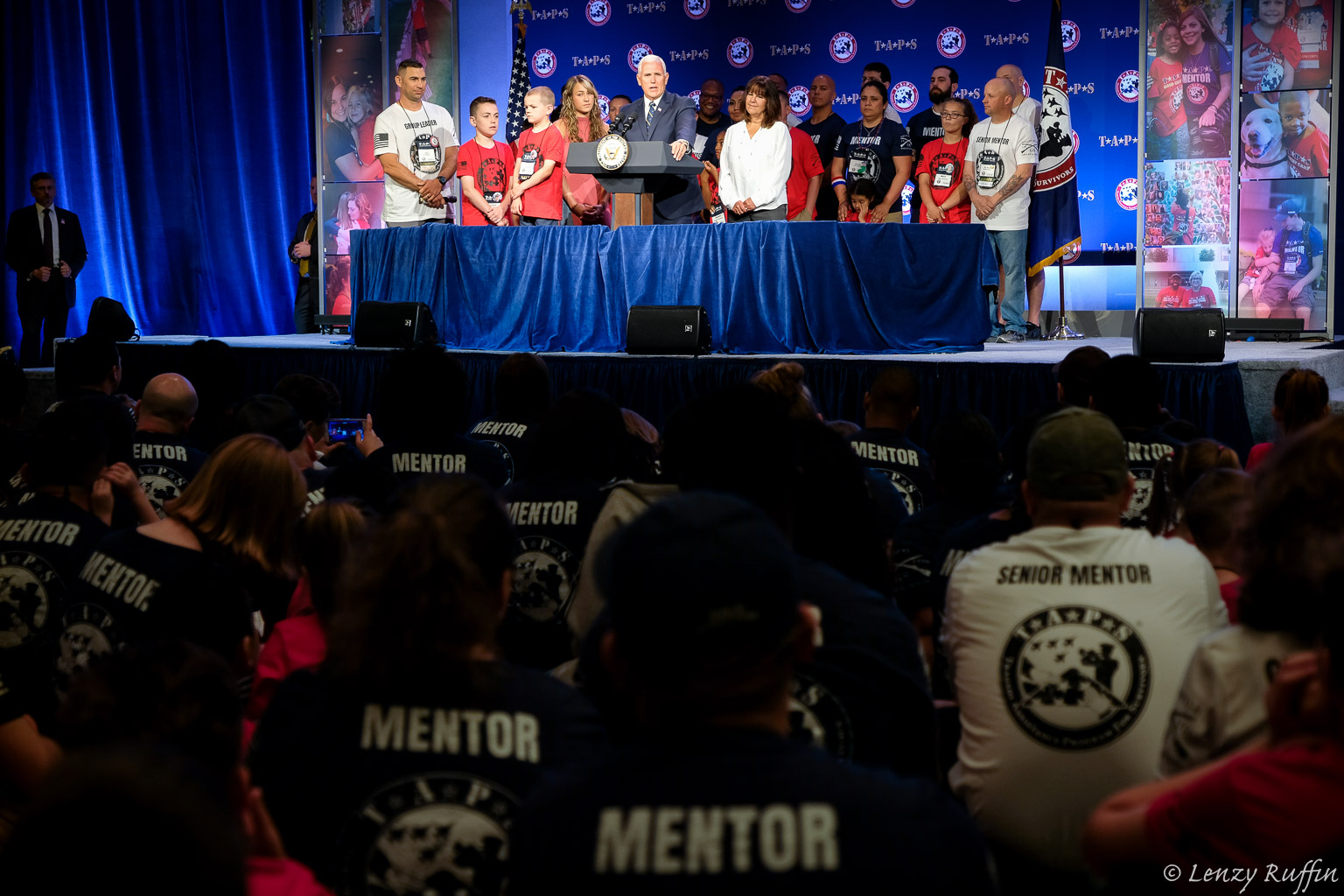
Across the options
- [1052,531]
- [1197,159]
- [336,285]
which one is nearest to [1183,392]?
[1197,159]

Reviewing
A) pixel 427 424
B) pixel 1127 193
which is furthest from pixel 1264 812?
pixel 1127 193

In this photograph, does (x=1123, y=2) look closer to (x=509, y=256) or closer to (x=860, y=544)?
(x=509, y=256)

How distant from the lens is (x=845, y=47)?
11305mm

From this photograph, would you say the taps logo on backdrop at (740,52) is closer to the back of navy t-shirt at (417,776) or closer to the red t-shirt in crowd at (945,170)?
the red t-shirt in crowd at (945,170)

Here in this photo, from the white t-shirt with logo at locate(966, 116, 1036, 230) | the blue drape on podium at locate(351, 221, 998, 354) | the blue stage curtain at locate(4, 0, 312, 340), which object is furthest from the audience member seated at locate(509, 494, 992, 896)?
the blue stage curtain at locate(4, 0, 312, 340)

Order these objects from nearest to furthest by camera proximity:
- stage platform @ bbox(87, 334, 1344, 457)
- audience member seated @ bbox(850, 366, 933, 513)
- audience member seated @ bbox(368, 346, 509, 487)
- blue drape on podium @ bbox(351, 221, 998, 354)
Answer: audience member seated @ bbox(368, 346, 509, 487) → audience member seated @ bbox(850, 366, 933, 513) → stage platform @ bbox(87, 334, 1344, 457) → blue drape on podium @ bbox(351, 221, 998, 354)

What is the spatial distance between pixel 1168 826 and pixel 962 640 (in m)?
0.81

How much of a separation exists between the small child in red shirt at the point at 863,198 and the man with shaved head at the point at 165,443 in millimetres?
5519

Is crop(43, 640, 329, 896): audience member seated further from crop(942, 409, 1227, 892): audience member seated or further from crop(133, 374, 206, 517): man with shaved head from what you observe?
crop(133, 374, 206, 517): man with shaved head

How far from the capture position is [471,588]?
147 cm

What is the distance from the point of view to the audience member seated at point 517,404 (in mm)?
4164

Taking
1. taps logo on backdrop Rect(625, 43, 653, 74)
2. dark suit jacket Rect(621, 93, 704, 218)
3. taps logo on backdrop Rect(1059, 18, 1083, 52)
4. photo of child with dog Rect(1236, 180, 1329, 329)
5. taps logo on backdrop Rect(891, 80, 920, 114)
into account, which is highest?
taps logo on backdrop Rect(625, 43, 653, 74)

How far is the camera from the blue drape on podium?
7219 mm

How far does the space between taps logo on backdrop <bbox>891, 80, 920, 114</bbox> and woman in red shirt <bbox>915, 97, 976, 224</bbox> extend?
2715 mm
